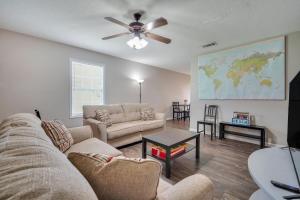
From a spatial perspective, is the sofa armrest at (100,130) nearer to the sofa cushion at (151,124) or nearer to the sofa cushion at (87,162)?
the sofa cushion at (151,124)

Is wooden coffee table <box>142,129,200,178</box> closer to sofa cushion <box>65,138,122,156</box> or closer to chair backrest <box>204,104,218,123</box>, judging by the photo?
sofa cushion <box>65,138,122,156</box>

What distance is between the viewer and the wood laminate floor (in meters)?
1.80

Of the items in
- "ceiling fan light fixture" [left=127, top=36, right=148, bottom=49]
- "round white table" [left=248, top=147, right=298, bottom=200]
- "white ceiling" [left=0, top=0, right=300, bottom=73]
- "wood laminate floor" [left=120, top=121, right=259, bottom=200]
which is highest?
"white ceiling" [left=0, top=0, right=300, bottom=73]

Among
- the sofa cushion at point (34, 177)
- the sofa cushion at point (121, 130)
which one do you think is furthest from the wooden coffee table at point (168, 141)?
the sofa cushion at point (34, 177)

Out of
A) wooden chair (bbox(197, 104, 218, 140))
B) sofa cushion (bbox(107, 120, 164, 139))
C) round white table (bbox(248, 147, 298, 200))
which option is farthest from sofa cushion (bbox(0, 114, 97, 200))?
wooden chair (bbox(197, 104, 218, 140))

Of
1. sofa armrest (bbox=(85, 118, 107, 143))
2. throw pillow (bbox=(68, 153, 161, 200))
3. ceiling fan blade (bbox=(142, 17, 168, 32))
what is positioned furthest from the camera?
sofa armrest (bbox=(85, 118, 107, 143))

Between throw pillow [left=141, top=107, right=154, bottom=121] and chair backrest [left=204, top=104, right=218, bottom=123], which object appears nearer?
throw pillow [left=141, top=107, right=154, bottom=121]

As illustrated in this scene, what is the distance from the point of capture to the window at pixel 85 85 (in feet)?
13.5

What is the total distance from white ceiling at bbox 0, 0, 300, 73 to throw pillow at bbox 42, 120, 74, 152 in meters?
1.79

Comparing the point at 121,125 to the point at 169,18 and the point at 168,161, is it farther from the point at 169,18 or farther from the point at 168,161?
the point at 169,18

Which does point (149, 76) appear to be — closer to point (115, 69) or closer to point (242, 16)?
point (115, 69)

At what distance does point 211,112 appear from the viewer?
14.0 feet

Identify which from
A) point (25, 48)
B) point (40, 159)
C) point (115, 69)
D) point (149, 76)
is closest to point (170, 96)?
point (149, 76)

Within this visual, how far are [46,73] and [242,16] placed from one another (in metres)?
4.33
